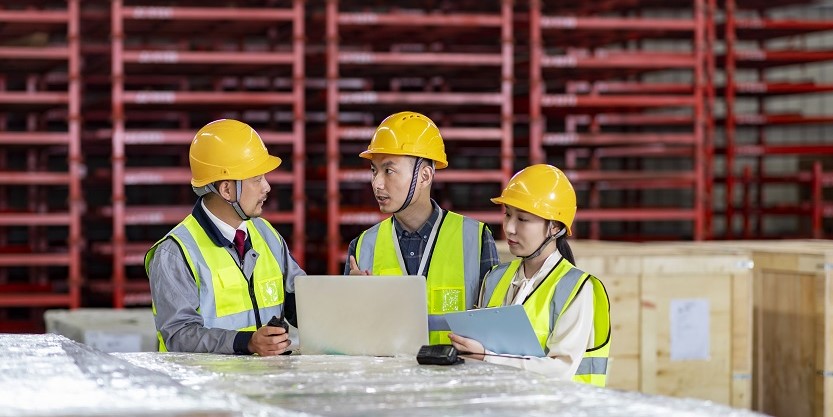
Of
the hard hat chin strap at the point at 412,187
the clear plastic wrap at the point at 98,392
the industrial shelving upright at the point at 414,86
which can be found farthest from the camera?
the industrial shelving upright at the point at 414,86

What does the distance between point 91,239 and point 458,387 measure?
9.80m

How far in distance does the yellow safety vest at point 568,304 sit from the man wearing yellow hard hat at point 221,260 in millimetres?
1007

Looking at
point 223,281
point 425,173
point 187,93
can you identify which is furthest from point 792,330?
point 187,93

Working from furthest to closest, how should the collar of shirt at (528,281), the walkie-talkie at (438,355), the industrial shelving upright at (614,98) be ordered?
1. the industrial shelving upright at (614,98)
2. the collar of shirt at (528,281)
3. the walkie-talkie at (438,355)

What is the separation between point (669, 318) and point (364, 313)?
3733 mm

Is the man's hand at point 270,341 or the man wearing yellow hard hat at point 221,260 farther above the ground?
the man wearing yellow hard hat at point 221,260

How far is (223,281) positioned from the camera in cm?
511

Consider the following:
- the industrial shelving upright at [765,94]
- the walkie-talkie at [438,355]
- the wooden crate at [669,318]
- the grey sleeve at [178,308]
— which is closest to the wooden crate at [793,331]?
the wooden crate at [669,318]

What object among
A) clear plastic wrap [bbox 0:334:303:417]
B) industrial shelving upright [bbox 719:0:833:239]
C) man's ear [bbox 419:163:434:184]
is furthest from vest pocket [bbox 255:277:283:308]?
industrial shelving upright [bbox 719:0:833:239]

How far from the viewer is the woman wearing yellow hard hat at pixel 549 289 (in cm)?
471

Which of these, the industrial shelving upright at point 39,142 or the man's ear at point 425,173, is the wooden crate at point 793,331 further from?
the industrial shelving upright at point 39,142

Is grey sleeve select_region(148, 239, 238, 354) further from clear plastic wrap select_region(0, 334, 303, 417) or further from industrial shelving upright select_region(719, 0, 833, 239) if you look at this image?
industrial shelving upright select_region(719, 0, 833, 239)

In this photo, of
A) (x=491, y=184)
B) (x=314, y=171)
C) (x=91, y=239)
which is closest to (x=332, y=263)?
(x=314, y=171)

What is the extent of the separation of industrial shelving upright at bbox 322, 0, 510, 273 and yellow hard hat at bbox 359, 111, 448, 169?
4165mm
